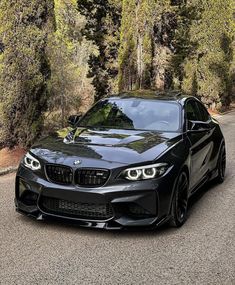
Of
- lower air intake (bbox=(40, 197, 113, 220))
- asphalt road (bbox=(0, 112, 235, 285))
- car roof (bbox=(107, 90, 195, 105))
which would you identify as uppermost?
car roof (bbox=(107, 90, 195, 105))

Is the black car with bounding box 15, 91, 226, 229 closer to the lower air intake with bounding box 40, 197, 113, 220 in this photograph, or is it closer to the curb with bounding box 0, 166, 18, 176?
the lower air intake with bounding box 40, 197, 113, 220

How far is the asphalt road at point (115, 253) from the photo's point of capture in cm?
459

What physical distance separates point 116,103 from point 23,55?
4215 mm

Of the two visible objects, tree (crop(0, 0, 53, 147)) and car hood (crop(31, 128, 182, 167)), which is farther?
tree (crop(0, 0, 53, 147))

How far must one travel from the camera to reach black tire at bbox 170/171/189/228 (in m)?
5.92

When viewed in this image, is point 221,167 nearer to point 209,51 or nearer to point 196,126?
point 196,126

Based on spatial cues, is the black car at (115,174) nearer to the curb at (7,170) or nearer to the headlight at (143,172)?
the headlight at (143,172)

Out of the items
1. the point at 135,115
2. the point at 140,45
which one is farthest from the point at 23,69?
the point at 140,45

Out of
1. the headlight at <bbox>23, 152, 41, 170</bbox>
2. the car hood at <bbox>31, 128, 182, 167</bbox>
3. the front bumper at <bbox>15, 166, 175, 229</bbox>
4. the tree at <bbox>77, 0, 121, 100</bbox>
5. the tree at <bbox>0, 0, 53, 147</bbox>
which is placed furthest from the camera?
the tree at <bbox>77, 0, 121, 100</bbox>

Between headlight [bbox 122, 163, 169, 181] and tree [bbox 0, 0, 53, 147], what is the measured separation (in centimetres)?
579

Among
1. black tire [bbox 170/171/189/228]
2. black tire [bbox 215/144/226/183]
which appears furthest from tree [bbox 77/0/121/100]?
black tire [bbox 170/171/189/228]

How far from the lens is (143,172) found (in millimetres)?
5531

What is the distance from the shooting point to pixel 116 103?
7391 millimetres

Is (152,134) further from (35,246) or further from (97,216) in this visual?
(35,246)
